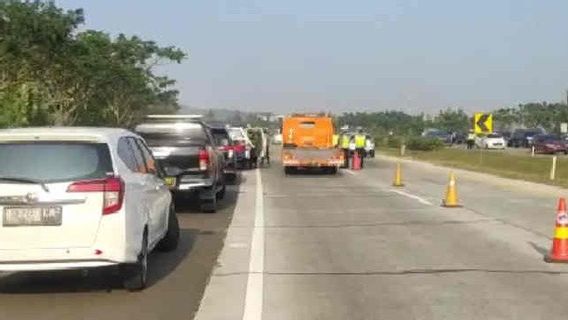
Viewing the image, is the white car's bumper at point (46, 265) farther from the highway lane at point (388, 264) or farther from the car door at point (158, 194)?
the car door at point (158, 194)

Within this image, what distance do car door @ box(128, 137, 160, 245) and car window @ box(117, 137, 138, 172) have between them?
0.09 m

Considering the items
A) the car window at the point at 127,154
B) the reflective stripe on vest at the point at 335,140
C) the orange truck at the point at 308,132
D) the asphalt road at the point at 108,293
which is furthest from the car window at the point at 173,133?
the reflective stripe on vest at the point at 335,140

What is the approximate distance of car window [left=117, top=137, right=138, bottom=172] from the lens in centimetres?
928

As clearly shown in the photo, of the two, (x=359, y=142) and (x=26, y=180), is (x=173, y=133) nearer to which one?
(x=26, y=180)

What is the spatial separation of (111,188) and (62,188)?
0.45m

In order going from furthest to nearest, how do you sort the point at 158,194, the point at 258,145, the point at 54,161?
1. the point at 258,145
2. the point at 158,194
3. the point at 54,161

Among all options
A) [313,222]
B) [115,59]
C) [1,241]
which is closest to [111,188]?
[1,241]

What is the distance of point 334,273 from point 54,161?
3.42 m

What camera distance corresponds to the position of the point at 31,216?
8.38m


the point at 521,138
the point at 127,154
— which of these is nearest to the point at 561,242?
the point at 127,154

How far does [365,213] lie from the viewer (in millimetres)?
17688

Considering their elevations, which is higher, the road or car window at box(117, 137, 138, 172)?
car window at box(117, 137, 138, 172)

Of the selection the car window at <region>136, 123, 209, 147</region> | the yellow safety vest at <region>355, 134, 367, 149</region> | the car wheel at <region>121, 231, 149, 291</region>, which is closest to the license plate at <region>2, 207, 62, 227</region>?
the car wheel at <region>121, 231, 149, 291</region>

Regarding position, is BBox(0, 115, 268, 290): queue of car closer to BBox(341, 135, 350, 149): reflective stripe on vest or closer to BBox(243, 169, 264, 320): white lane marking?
A: BBox(243, 169, 264, 320): white lane marking
